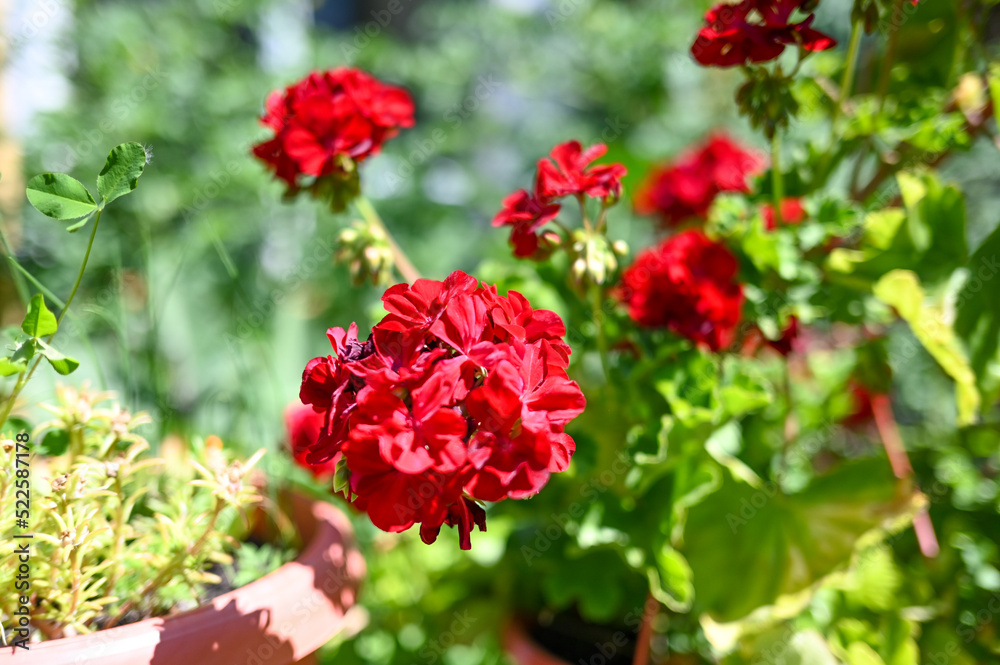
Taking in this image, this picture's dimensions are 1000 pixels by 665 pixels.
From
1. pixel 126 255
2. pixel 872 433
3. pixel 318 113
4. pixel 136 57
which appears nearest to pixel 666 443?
pixel 318 113

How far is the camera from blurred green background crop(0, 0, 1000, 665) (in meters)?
1.54

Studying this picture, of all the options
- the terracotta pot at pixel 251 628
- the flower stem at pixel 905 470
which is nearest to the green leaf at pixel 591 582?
the terracotta pot at pixel 251 628

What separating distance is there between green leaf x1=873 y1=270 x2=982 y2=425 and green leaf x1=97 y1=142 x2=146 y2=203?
67cm

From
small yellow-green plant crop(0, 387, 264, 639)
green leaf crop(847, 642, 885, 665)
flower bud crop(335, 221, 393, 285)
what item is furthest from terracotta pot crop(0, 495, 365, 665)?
green leaf crop(847, 642, 885, 665)

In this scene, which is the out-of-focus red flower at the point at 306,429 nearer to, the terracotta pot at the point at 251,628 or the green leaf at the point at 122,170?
the terracotta pot at the point at 251,628

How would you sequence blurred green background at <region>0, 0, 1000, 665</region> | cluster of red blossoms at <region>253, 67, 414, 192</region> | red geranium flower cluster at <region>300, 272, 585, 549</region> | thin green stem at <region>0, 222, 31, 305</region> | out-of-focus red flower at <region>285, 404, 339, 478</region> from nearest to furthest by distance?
1. red geranium flower cluster at <region>300, 272, 585, 549</region>
2. thin green stem at <region>0, 222, 31, 305</region>
3. cluster of red blossoms at <region>253, 67, 414, 192</region>
4. out-of-focus red flower at <region>285, 404, 339, 478</region>
5. blurred green background at <region>0, 0, 1000, 665</region>

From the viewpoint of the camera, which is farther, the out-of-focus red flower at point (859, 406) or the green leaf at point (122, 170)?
the out-of-focus red flower at point (859, 406)

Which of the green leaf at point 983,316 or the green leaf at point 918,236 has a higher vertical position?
the green leaf at point 918,236

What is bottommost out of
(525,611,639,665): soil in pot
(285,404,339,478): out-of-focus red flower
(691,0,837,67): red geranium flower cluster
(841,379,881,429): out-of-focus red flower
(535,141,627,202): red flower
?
(525,611,639,665): soil in pot

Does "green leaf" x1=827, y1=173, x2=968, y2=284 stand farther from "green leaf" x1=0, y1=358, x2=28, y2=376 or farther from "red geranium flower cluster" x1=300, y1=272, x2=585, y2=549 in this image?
"green leaf" x1=0, y1=358, x2=28, y2=376

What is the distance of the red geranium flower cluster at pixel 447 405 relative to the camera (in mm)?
401

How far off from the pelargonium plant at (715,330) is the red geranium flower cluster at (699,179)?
10 centimetres

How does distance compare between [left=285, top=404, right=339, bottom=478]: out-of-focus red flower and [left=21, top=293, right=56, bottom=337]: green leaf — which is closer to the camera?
[left=21, top=293, right=56, bottom=337]: green leaf

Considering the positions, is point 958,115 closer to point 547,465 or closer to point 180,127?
point 547,465
